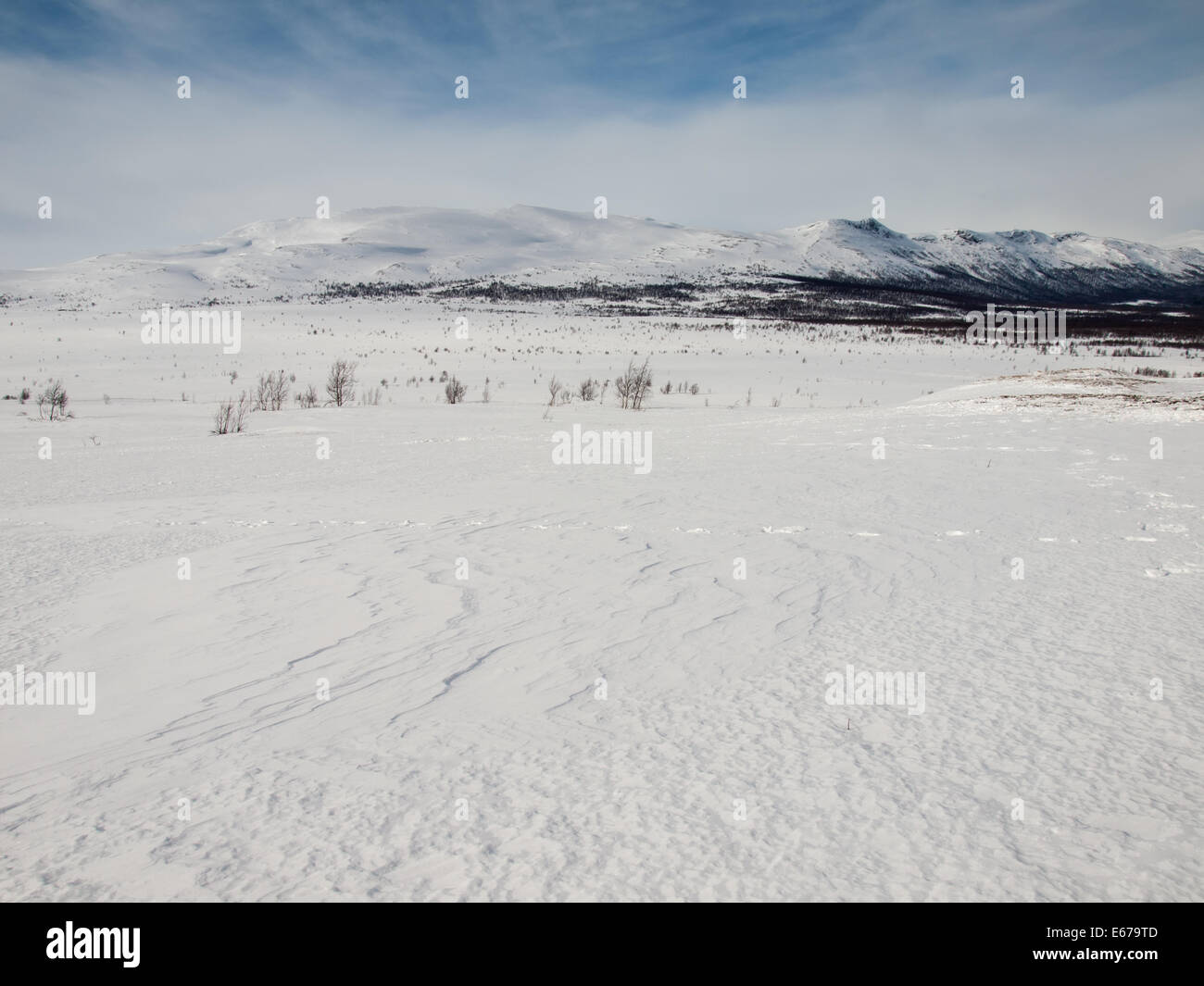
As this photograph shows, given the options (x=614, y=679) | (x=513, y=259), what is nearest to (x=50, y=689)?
(x=614, y=679)

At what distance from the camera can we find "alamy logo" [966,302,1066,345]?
124 ft

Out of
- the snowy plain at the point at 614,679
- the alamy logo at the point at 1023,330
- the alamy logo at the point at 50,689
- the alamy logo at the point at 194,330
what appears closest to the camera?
the snowy plain at the point at 614,679

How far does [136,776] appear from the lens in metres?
2.25

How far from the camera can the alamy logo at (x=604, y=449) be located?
831 centimetres

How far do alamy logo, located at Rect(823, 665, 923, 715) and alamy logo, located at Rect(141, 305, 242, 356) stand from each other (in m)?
30.1

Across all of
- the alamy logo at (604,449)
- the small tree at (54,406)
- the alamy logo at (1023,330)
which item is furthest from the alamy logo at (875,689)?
the alamy logo at (1023,330)

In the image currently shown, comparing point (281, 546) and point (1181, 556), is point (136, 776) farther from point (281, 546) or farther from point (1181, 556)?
point (1181, 556)

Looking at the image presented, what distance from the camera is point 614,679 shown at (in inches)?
114
